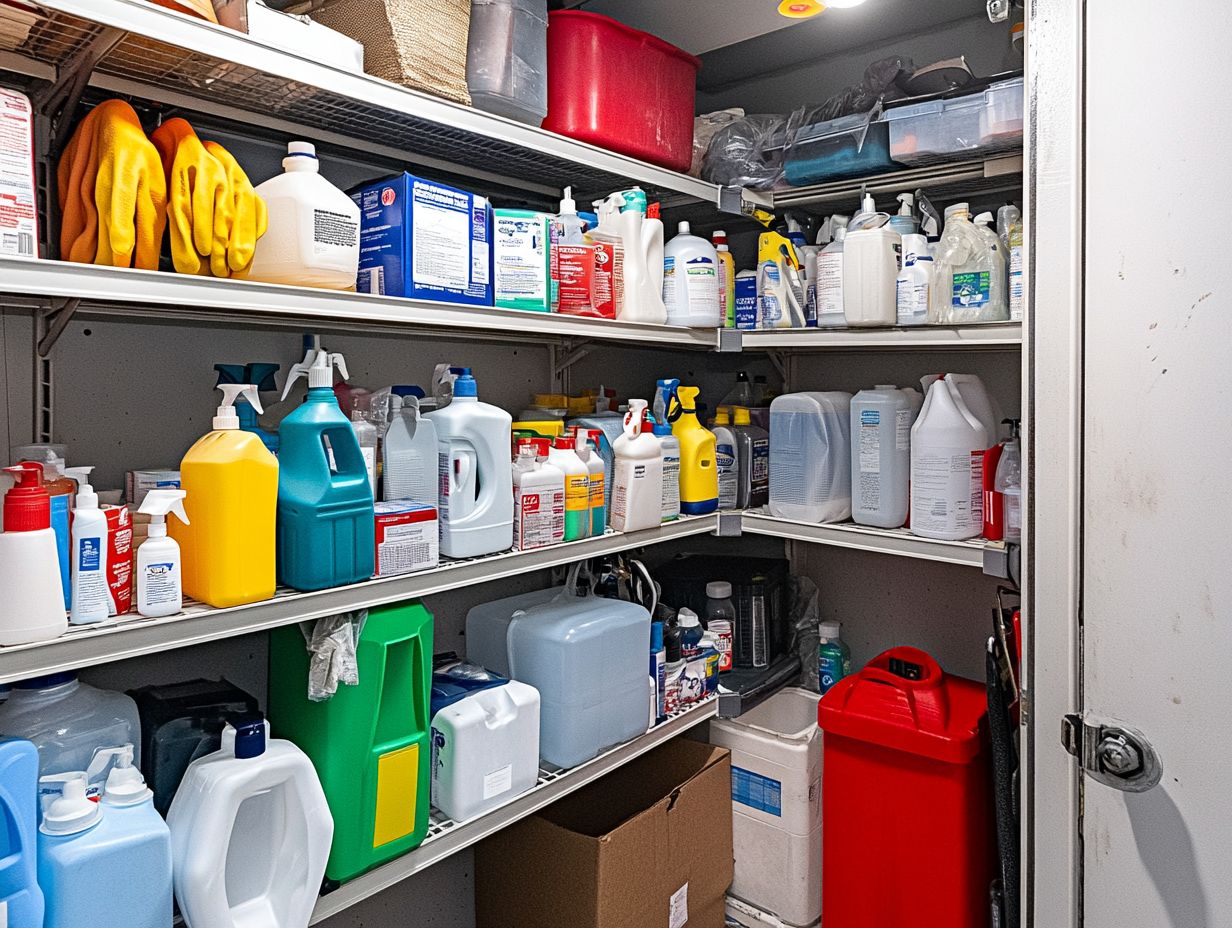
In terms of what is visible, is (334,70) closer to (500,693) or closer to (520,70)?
(520,70)

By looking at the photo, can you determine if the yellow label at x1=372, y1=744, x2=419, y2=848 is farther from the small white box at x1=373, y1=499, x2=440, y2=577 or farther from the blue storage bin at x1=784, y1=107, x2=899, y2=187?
the blue storage bin at x1=784, y1=107, x2=899, y2=187

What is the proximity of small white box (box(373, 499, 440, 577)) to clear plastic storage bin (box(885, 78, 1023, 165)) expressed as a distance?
4.56 ft

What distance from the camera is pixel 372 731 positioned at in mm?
1514

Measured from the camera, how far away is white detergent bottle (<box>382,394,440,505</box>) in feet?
5.34

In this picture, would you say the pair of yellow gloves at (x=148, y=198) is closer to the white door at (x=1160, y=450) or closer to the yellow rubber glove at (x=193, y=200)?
the yellow rubber glove at (x=193, y=200)

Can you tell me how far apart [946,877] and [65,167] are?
2.19 metres

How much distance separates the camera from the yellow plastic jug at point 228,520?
130 cm

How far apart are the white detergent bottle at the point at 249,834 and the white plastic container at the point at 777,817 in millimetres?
1241

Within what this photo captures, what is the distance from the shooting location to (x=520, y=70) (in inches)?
68.7

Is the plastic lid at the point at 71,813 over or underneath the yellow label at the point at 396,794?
over

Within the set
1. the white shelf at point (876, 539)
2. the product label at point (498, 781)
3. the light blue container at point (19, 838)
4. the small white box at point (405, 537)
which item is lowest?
the product label at point (498, 781)

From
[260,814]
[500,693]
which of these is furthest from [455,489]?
[260,814]

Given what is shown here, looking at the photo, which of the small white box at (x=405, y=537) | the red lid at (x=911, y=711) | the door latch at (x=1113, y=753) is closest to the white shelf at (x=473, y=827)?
the red lid at (x=911, y=711)

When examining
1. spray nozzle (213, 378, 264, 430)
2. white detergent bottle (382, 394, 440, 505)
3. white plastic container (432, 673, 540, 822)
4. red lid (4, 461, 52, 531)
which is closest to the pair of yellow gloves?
spray nozzle (213, 378, 264, 430)
